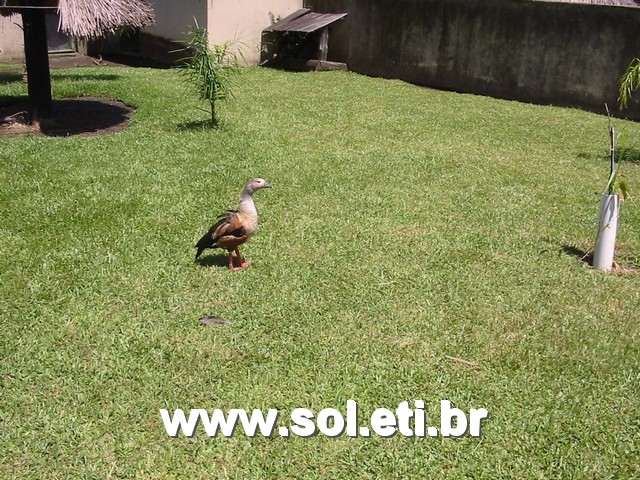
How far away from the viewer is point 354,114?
10695 millimetres

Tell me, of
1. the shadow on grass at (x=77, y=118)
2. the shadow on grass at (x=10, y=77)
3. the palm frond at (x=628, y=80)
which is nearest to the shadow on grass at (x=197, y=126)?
the shadow on grass at (x=77, y=118)

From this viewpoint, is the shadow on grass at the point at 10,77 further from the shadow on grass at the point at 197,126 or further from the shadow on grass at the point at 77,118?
the shadow on grass at the point at 197,126

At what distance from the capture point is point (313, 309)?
4332 mm

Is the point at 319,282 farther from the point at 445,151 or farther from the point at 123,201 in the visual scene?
the point at 445,151

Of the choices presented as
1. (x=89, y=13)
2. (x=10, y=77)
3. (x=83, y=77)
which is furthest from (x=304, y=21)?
(x=89, y=13)

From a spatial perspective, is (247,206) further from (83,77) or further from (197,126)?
(83,77)

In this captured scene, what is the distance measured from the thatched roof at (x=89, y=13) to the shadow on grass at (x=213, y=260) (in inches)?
A: 198

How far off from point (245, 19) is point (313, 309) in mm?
13669

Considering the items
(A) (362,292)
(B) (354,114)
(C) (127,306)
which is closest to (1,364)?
(C) (127,306)

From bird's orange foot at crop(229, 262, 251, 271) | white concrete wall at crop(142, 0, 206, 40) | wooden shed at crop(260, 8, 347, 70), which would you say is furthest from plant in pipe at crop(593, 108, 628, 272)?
white concrete wall at crop(142, 0, 206, 40)

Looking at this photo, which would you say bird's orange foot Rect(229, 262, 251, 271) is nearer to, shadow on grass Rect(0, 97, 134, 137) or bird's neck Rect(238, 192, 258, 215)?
bird's neck Rect(238, 192, 258, 215)

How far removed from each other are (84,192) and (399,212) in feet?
9.97

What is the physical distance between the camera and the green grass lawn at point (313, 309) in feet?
10.1

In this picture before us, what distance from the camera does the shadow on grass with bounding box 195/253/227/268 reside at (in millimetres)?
4973
